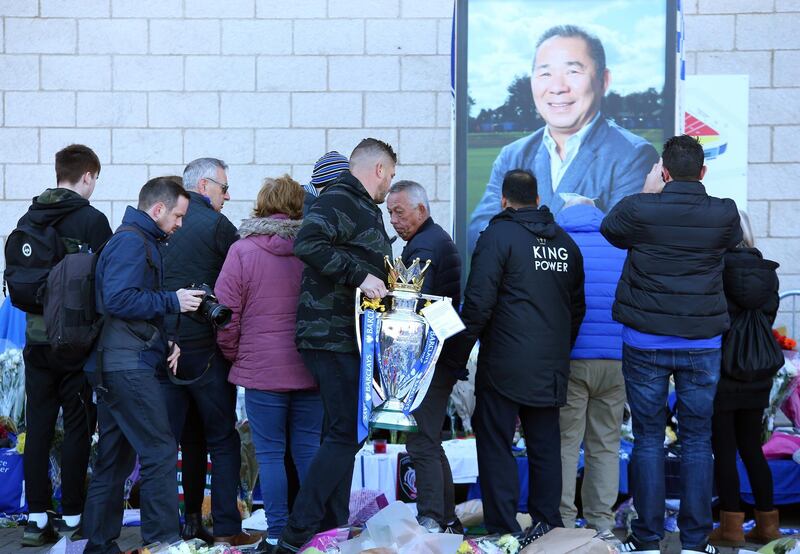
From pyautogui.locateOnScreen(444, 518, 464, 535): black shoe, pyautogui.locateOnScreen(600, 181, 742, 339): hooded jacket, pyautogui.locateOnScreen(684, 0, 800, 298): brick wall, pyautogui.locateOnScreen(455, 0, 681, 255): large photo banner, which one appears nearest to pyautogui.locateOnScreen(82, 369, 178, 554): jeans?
pyautogui.locateOnScreen(444, 518, 464, 535): black shoe

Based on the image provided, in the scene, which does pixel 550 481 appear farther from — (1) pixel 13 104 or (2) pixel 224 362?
(1) pixel 13 104

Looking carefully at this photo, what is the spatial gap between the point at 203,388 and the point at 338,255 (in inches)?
40.8

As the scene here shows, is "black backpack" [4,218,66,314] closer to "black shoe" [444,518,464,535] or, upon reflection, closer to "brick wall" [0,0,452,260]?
"black shoe" [444,518,464,535]

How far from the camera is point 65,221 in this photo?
5.32 m

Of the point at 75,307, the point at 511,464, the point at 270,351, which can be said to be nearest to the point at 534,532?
the point at 511,464

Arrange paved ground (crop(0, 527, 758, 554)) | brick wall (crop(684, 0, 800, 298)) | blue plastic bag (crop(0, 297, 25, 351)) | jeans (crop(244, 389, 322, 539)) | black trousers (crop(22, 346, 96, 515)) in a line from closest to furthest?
jeans (crop(244, 389, 322, 539)), paved ground (crop(0, 527, 758, 554)), black trousers (crop(22, 346, 96, 515)), blue plastic bag (crop(0, 297, 25, 351)), brick wall (crop(684, 0, 800, 298))

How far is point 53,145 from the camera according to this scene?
7.74 metres

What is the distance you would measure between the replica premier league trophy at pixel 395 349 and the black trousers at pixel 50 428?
5.26 feet

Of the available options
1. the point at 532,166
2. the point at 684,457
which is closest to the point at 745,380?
the point at 684,457

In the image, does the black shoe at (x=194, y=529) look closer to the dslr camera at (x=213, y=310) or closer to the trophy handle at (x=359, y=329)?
the dslr camera at (x=213, y=310)

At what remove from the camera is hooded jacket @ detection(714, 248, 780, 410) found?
5.19 metres

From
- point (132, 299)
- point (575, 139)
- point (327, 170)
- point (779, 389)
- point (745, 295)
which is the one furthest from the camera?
point (575, 139)

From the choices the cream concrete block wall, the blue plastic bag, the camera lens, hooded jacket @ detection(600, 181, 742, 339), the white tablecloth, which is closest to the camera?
the camera lens

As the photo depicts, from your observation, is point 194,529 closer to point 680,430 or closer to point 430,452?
point 430,452
